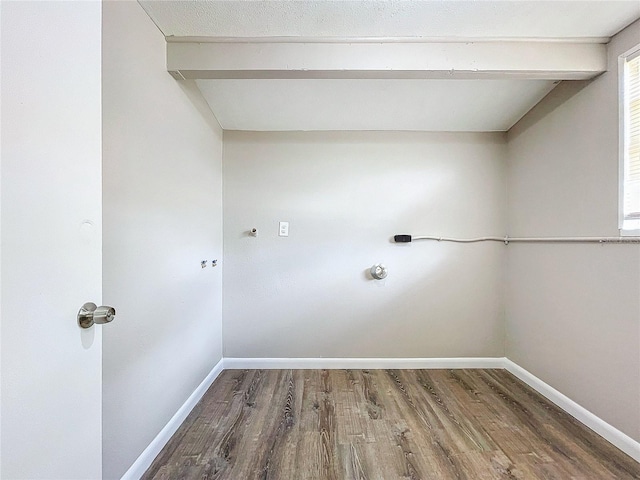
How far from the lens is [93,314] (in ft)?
2.22

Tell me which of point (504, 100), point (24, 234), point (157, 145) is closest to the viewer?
point (24, 234)

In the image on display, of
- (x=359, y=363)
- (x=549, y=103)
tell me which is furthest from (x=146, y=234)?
(x=549, y=103)

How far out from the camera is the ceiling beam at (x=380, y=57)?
1.54m

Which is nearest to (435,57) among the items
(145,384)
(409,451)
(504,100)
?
(504,100)

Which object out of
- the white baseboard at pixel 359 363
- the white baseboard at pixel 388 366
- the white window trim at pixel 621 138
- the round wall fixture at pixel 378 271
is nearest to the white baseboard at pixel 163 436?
the white baseboard at pixel 388 366

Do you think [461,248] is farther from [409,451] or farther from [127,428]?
[127,428]

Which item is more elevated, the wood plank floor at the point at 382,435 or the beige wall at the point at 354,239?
the beige wall at the point at 354,239

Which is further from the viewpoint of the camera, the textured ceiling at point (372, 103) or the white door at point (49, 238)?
the textured ceiling at point (372, 103)

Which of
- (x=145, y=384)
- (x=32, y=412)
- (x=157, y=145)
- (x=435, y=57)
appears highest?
(x=435, y=57)

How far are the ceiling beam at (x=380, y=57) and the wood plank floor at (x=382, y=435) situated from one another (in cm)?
200

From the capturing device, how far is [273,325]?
2.46m

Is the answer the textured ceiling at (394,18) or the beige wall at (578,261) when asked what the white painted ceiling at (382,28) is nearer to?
the textured ceiling at (394,18)

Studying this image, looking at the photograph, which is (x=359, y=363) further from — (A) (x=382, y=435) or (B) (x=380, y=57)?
(B) (x=380, y=57)

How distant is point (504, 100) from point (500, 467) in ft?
7.39
